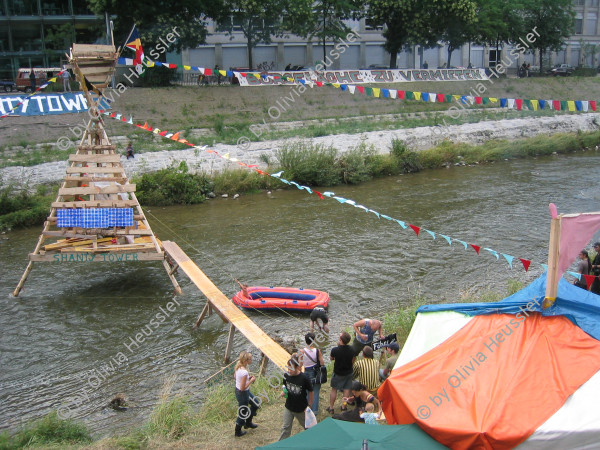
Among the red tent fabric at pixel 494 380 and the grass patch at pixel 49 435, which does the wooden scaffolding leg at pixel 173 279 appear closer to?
the grass patch at pixel 49 435

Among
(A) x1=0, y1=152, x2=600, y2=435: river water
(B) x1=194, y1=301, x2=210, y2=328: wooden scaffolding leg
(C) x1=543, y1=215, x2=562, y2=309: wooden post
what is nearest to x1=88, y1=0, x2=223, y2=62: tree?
(A) x1=0, y1=152, x2=600, y2=435: river water

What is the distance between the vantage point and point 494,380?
22.3 ft

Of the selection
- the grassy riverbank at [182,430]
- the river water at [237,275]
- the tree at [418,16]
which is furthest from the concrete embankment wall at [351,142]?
the grassy riverbank at [182,430]

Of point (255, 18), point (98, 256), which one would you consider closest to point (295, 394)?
point (98, 256)

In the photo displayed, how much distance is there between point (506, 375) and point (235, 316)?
20.2 ft

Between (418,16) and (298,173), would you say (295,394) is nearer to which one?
(298,173)

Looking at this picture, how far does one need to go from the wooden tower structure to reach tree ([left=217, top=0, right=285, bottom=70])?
24.8 m

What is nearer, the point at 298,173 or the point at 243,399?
the point at 243,399

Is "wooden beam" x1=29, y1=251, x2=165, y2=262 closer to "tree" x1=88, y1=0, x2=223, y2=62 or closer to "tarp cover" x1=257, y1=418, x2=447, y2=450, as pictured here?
"tarp cover" x1=257, y1=418, x2=447, y2=450

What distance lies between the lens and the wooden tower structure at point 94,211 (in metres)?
14.8

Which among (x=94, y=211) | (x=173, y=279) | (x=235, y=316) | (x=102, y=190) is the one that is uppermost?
(x=102, y=190)

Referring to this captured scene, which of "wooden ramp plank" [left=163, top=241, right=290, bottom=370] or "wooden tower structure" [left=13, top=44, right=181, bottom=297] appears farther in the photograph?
"wooden tower structure" [left=13, top=44, right=181, bottom=297]

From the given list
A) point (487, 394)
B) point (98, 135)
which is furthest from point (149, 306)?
point (487, 394)

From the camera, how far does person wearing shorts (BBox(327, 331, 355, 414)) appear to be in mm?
8727
